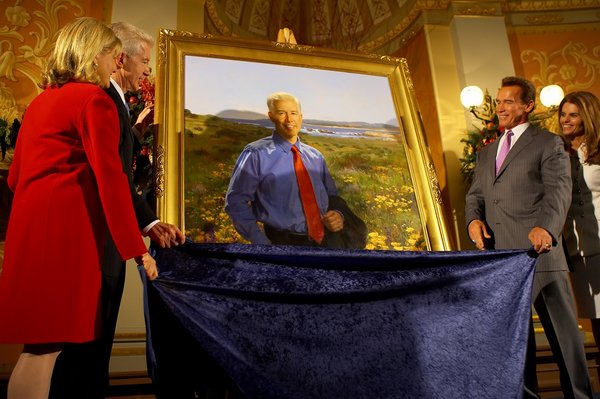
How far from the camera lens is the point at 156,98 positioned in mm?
2863

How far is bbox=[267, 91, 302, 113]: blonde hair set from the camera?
3.22 meters

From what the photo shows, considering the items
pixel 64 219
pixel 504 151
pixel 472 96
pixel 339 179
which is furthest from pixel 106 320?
pixel 472 96

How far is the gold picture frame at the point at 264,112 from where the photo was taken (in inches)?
107

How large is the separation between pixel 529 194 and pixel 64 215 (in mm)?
2337

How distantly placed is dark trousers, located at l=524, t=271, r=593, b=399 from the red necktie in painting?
1180mm

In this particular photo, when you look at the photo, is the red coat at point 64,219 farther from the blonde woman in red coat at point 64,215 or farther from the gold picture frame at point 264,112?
the gold picture frame at point 264,112

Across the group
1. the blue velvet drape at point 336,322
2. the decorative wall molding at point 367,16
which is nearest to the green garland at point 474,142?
the decorative wall molding at point 367,16

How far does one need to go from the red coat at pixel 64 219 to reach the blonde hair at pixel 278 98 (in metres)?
1.45

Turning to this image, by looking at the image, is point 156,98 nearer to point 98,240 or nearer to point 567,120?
point 98,240

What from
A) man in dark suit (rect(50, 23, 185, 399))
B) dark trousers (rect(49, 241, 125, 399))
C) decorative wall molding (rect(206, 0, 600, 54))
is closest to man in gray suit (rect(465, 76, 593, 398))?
man in dark suit (rect(50, 23, 185, 399))

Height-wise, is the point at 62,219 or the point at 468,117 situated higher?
the point at 468,117

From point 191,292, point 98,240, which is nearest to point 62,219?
point 98,240

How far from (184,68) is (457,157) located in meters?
2.79

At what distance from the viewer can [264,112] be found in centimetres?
319
